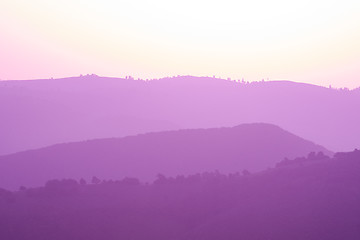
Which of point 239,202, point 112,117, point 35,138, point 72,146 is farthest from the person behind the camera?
point 112,117

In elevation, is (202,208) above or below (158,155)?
below

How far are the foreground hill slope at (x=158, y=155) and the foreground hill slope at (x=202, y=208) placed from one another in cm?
2293

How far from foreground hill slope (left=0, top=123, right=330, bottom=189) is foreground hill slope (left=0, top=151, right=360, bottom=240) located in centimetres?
2293

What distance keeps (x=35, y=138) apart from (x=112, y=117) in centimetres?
2931

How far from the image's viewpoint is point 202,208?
141 ft

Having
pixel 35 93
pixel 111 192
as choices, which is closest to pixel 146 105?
pixel 35 93

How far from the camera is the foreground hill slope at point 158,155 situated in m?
73.1

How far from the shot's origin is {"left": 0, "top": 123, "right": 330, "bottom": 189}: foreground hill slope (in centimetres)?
7312

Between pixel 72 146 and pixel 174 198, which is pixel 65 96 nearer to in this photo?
pixel 72 146

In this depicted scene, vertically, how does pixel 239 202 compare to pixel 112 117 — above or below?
below

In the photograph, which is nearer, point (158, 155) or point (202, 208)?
point (202, 208)

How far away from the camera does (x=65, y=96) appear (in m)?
192

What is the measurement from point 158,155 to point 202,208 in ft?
111

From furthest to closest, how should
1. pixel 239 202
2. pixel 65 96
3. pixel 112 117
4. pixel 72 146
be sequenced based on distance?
1. pixel 65 96
2. pixel 112 117
3. pixel 72 146
4. pixel 239 202
